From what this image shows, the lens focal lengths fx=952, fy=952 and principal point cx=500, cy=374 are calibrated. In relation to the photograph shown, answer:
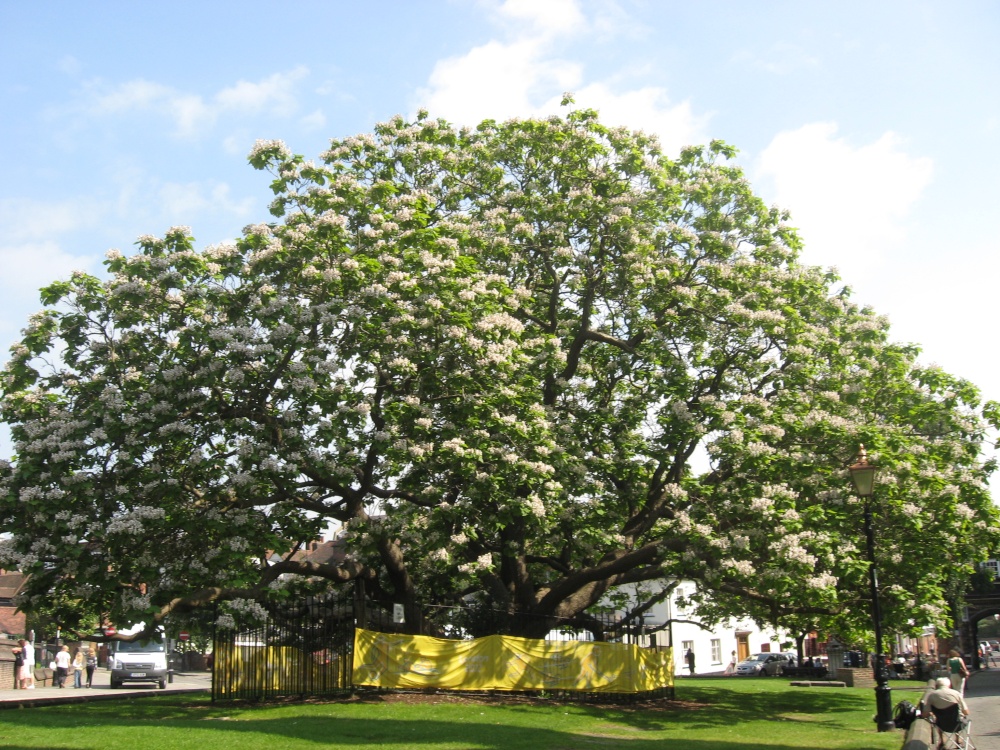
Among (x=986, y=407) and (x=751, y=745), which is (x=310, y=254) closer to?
(x=751, y=745)

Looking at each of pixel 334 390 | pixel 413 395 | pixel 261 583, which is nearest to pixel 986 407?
pixel 413 395

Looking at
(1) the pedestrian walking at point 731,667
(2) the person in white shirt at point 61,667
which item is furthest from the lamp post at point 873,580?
(1) the pedestrian walking at point 731,667

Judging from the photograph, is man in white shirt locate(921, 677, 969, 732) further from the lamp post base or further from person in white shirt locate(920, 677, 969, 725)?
the lamp post base

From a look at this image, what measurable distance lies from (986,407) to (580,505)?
34.5ft

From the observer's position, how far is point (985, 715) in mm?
23312

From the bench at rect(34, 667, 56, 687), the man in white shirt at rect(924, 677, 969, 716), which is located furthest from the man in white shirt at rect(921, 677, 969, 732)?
the bench at rect(34, 667, 56, 687)

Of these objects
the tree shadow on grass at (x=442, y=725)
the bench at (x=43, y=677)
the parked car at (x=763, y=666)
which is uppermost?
the tree shadow on grass at (x=442, y=725)

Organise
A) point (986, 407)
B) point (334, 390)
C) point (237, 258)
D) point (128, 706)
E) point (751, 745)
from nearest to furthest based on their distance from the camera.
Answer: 1. point (751, 745)
2. point (334, 390)
3. point (237, 258)
4. point (128, 706)
5. point (986, 407)

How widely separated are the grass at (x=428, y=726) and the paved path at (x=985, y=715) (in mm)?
1602

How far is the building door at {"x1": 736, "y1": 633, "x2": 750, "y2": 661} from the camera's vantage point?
7562cm

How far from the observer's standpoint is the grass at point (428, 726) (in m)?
14.6

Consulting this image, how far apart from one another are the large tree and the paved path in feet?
8.29

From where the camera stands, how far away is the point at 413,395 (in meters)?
19.4

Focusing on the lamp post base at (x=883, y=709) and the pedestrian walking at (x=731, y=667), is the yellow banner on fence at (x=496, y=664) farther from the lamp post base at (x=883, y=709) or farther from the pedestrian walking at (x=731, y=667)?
the pedestrian walking at (x=731, y=667)
